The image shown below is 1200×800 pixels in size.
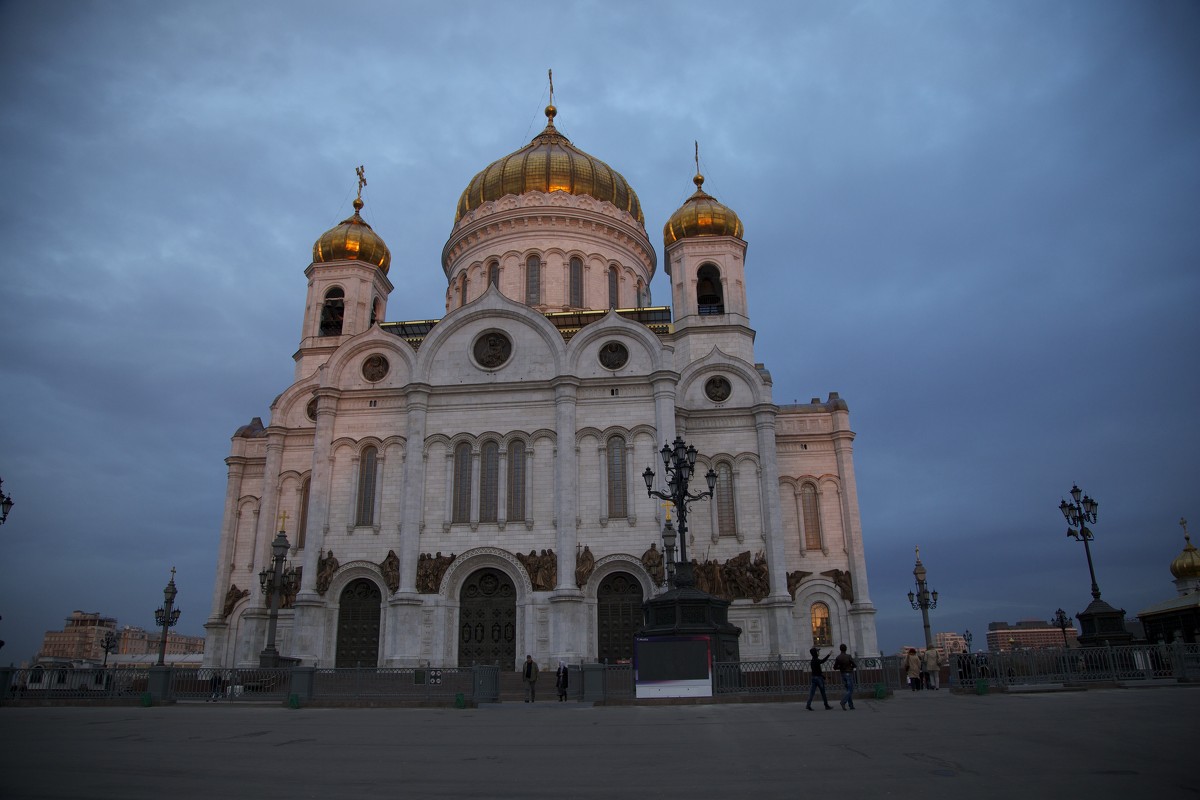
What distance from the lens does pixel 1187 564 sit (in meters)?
37.2

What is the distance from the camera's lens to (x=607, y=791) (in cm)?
Result: 621

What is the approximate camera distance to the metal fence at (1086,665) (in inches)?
730

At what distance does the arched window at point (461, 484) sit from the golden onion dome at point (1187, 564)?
3307cm

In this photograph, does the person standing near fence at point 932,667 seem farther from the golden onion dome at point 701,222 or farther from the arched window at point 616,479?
the golden onion dome at point 701,222

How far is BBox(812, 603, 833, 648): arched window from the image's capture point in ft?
99.1

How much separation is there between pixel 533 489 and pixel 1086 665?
17.7m

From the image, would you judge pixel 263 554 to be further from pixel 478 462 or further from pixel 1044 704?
pixel 1044 704

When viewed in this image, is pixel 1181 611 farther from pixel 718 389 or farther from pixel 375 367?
pixel 375 367

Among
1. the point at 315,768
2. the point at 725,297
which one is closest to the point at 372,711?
the point at 315,768

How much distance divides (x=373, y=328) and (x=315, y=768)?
85.9 feet

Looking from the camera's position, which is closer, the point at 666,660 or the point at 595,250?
the point at 666,660

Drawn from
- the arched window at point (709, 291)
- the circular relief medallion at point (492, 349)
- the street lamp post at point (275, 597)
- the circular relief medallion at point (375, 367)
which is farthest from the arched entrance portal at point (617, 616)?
the arched window at point (709, 291)

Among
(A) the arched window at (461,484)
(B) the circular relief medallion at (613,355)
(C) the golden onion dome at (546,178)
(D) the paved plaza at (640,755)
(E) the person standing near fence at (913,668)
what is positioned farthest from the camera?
(C) the golden onion dome at (546,178)

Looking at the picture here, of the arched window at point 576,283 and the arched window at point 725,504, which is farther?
the arched window at point 576,283
